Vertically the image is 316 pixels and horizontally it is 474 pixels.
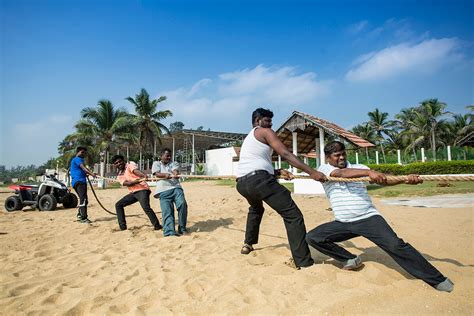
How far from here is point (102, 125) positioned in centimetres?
2694

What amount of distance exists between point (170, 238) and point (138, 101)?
91.0 feet

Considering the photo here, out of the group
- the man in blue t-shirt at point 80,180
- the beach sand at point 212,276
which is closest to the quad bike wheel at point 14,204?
the man in blue t-shirt at point 80,180

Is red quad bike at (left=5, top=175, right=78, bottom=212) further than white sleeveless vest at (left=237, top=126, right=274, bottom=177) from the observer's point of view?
Yes

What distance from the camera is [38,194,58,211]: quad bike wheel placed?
29.0 feet

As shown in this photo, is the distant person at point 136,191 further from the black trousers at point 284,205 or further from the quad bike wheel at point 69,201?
the quad bike wheel at point 69,201

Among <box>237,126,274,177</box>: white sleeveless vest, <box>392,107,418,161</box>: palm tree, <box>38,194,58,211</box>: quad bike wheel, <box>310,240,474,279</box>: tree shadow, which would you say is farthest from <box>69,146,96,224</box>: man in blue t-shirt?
<box>392,107,418,161</box>: palm tree

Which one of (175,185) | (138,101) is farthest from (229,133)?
(175,185)

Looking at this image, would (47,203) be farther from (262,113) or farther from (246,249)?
(262,113)

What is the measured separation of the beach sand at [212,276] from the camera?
2395 millimetres

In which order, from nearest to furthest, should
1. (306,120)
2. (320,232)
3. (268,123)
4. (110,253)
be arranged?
1. (320,232)
2. (268,123)
3. (110,253)
4. (306,120)

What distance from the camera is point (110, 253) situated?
4082mm

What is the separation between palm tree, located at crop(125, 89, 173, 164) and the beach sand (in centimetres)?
2562

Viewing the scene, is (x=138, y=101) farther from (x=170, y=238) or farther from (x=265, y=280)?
(x=265, y=280)

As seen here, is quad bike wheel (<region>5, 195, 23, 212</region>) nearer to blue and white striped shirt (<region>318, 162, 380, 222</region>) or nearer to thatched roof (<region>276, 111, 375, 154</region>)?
blue and white striped shirt (<region>318, 162, 380, 222</region>)
